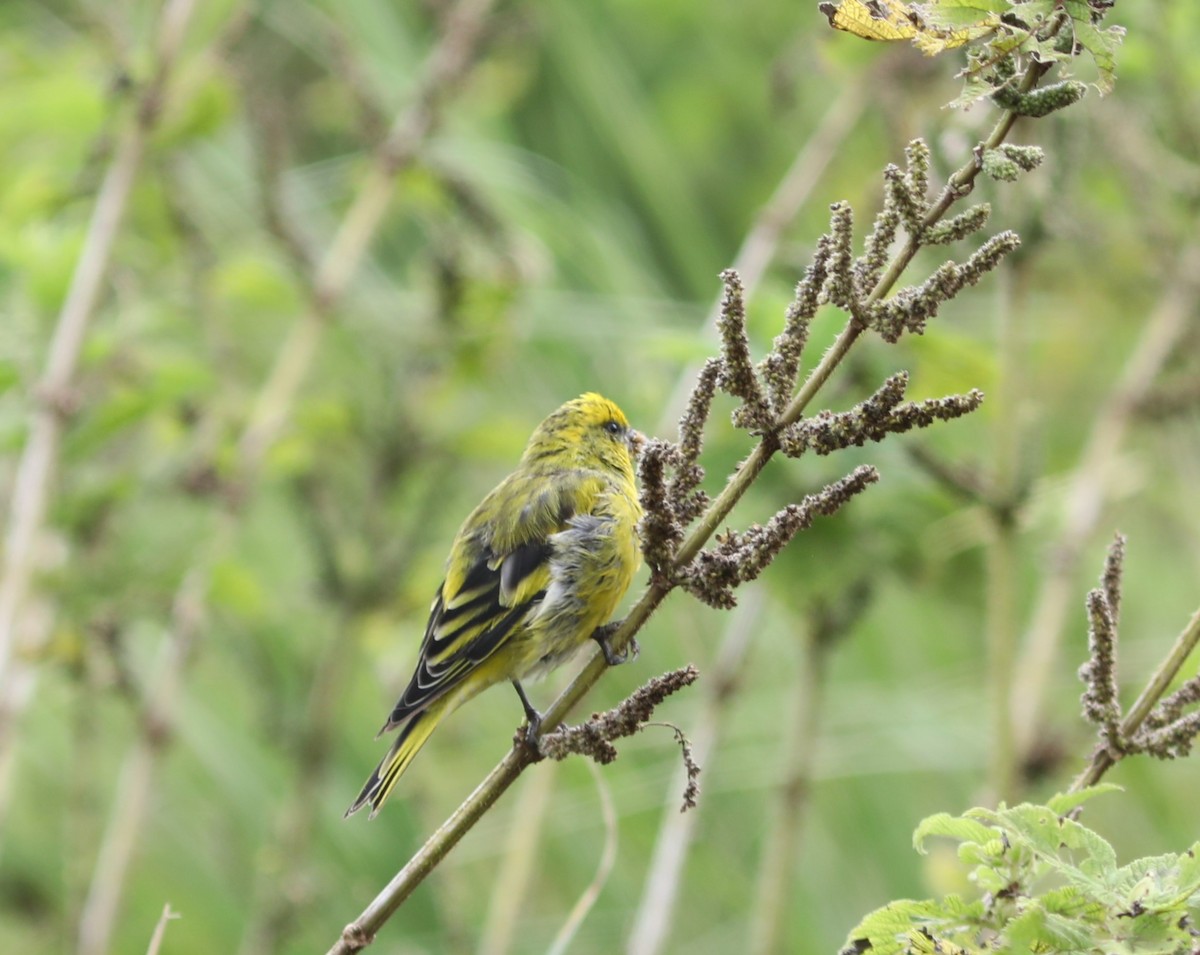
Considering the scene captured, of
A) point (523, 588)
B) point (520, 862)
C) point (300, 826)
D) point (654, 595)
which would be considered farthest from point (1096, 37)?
point (300, 826)

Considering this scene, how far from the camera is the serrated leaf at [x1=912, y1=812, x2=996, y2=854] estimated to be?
129 centimetres

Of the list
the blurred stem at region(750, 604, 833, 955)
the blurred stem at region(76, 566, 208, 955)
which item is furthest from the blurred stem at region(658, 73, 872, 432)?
the blurred stem at region(76, 566, 208, 955)

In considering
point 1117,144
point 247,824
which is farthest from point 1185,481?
point 247,824

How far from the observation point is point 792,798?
329 centimetres

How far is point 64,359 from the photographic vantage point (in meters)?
3.00

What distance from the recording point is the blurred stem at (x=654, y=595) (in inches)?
52.1

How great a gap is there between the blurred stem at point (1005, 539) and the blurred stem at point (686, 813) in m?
0.56

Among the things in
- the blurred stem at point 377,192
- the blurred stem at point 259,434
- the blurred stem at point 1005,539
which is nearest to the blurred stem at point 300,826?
the blurred stem at point 259,434

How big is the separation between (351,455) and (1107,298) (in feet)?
8.49

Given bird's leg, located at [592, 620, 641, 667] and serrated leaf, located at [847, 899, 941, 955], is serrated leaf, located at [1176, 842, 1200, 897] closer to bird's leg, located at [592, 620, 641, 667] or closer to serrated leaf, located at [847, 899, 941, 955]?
serrated leaf, located at [847, 899, 941, 955]

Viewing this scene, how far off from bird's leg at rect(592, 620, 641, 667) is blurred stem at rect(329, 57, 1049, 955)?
0.03ft

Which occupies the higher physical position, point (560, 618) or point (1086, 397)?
point (1086, 397)

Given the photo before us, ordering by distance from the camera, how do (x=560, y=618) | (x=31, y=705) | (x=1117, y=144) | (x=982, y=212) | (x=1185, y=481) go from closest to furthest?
(x=982, y=212) < (x=560, y=618) < (x=1117, y=144) < (x=1185, y=481) < (x=31, y=705)

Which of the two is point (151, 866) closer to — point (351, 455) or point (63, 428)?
point (351, 455)
